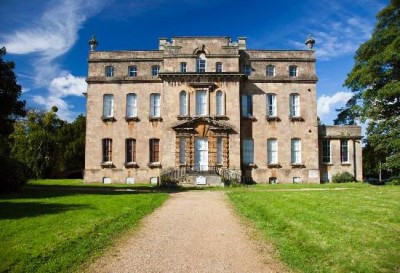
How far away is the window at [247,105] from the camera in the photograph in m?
29.3

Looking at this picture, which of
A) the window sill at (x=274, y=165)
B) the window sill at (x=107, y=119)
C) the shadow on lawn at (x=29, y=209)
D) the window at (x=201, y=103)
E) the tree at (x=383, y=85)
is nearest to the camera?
the shadow on lawn at (x=29, y=209)

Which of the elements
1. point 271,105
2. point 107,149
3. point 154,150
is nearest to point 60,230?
point 154,150

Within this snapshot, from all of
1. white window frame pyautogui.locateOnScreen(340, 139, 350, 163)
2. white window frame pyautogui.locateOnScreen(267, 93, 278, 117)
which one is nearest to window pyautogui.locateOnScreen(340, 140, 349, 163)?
white window frame pyautogui.locateOnScreen(340, 139, 350, 163)

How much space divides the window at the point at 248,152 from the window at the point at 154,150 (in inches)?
284

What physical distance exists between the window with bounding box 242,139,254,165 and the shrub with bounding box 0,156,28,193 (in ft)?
54.6

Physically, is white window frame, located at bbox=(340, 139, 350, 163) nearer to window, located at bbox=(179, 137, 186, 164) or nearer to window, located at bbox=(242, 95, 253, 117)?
window, located at bbox=(242, 95, 253, 117)

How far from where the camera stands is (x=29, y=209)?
38.8 ft

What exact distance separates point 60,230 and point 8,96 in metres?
12.6

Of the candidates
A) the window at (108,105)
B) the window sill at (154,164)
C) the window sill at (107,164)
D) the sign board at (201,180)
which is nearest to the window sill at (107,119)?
the window at (108,105)

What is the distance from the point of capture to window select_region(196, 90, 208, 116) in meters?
28.1

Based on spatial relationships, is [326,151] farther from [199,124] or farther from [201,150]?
[199,124]

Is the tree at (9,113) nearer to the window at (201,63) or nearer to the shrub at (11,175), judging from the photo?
the shrub at (11,175)

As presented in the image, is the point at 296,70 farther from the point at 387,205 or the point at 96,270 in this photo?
the point at 96,270

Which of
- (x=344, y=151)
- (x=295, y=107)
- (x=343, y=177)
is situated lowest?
(x=343, y=177)
